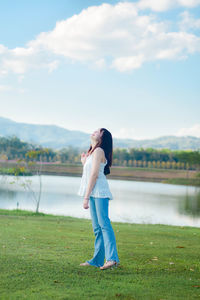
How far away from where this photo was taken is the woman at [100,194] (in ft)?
15.9

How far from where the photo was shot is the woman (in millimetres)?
4836

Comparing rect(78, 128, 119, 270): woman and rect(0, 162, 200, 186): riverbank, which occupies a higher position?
rect(78, 128, 119, 270): woman

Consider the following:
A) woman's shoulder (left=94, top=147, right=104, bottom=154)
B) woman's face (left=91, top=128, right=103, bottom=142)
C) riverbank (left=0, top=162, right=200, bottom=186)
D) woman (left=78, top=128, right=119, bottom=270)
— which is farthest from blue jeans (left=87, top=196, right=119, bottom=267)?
riverbank (left=0, top=162, right=200, bottom=186)

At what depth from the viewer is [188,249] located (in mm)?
6801

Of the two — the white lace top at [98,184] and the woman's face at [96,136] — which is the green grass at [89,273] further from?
the woman's face at [96,136]

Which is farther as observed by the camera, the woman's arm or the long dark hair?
the long dark hair

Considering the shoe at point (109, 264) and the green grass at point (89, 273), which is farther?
the shoe at point (109, 264)

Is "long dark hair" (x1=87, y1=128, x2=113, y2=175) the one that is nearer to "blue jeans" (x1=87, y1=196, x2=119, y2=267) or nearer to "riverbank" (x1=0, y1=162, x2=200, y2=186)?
"blue jeans" (x1=87, y1=196, x2=119, y2=267)

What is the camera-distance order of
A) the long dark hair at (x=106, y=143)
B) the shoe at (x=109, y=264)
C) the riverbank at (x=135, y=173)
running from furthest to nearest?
1. the riverbank at (x=135, y=173)
2. the long dark hair at (x=106, y=143)
3. the shoe at (x=109, y=264)

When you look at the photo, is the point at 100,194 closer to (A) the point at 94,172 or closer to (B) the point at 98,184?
(B) the point at 98,184

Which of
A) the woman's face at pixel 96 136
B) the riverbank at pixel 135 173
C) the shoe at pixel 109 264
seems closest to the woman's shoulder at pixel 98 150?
the woman's face at pixel 96 136

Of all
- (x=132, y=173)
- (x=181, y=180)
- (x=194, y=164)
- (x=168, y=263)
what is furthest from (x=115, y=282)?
(x=194, y=164)

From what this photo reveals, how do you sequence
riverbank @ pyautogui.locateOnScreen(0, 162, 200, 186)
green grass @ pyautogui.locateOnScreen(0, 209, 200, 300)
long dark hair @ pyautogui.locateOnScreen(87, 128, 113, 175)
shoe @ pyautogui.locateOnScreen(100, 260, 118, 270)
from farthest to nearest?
riverbank @ pyautogui.locateOnScreen(0, 162, 200, 186) → long dark hair @ pyautogui.locateOnScreen(87, 128, 113, 175) → shoe @ pyautogui.locateOnScreen(100, 260, 118, 270) → green grass @ pyautogui.locateOnScreen(0, 209, 200, 300)

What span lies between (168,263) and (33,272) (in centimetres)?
194
